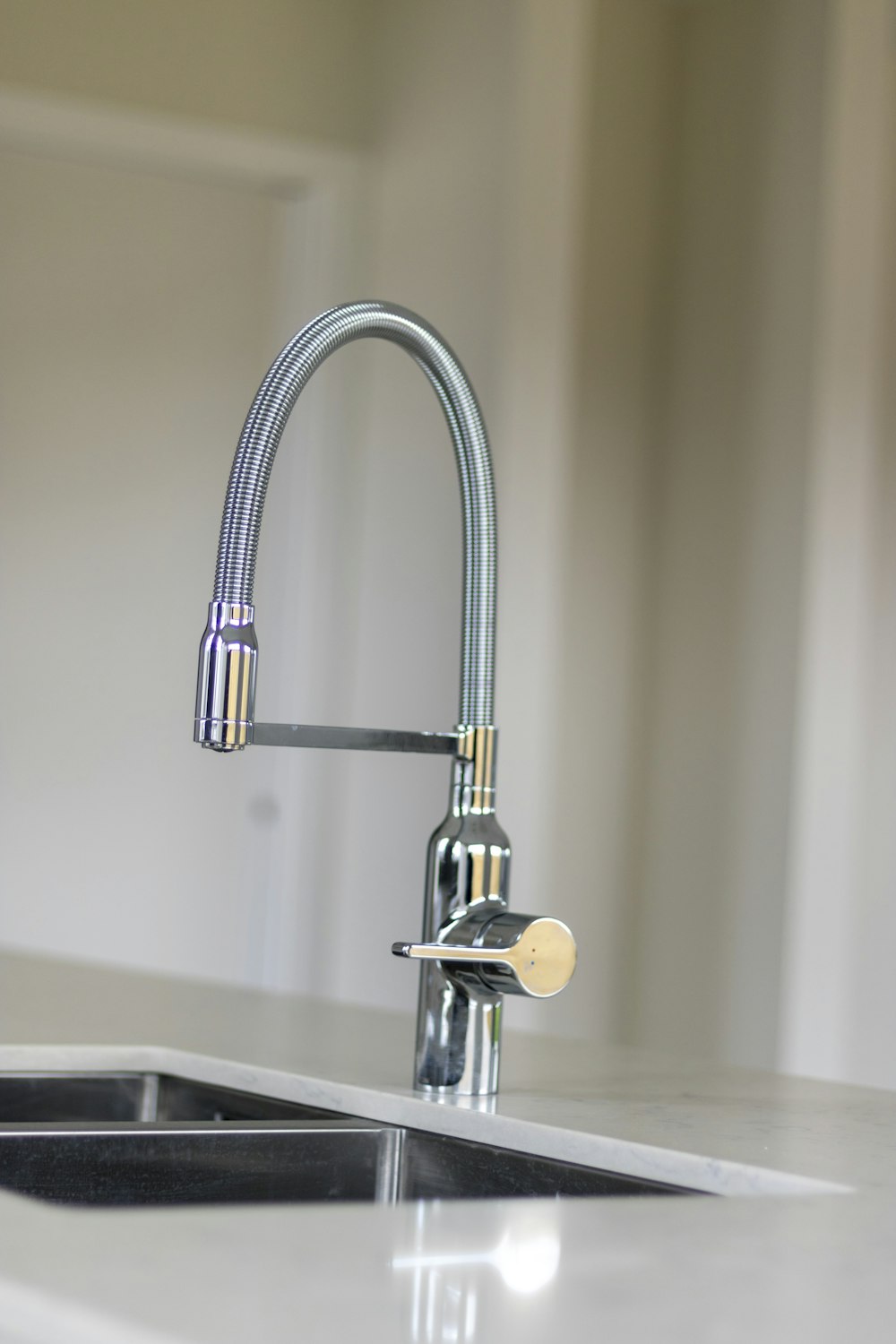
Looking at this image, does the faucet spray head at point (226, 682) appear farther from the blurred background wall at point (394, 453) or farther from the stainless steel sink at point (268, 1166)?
the blurred background wall at point (394, 453)

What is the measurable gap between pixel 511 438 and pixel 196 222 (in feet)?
3.48

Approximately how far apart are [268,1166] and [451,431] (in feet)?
1.48

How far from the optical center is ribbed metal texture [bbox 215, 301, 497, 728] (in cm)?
90

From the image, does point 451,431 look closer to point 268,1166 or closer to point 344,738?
point 344,738

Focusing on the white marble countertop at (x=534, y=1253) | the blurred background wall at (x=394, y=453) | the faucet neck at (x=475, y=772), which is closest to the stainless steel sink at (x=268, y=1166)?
the white marble countertop at (x=534, y=1253)

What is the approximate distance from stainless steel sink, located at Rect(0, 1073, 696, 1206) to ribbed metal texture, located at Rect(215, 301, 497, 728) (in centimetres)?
26

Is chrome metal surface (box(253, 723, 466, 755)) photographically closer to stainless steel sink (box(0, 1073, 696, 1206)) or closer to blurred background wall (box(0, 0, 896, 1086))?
stainless steel sink (box(0, 1073, 696, 1206))

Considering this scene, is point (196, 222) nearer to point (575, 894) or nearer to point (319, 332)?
point (575, 894)

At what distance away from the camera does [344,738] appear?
36.2 inches

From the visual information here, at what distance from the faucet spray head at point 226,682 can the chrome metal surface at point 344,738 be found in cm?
2

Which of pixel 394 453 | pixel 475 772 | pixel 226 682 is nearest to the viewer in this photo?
pixel 226 682

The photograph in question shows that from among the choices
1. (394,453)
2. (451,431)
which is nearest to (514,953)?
(451,431)

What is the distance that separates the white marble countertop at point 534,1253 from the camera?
460 millimetres

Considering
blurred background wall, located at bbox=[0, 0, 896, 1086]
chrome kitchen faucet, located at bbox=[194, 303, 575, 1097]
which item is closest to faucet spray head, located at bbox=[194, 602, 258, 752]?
chrome kitchen faucet, located at bbox=[194, 303, 575, 1097]
